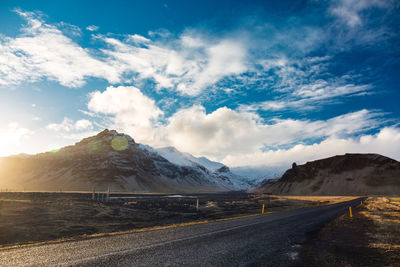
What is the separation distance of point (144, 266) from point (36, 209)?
102 ft

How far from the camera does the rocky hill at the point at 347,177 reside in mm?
127375

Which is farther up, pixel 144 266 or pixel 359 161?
pixel 359 161

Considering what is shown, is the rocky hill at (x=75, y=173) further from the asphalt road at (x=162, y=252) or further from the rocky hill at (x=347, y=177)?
the asphalt road at (x=162, y=252)

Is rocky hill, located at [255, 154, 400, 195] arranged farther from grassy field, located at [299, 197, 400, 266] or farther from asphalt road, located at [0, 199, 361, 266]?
asphalt road, located at [0, 199, 361, 266]

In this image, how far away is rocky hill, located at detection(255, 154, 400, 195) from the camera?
127375mm

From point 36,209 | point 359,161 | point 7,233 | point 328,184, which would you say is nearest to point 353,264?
point 7,233

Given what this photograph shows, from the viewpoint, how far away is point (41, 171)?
557 feet

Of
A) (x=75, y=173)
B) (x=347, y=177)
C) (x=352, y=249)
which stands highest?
(x=347, y=177)

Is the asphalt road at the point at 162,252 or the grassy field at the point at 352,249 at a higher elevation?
the asphalt road at the point at 162,252

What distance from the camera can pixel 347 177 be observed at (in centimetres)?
14312

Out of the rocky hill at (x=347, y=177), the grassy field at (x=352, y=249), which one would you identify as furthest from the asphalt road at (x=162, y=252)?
the rocky hill at (x=347, y=177)

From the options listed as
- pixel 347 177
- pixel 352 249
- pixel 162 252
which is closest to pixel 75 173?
pixel 347 177

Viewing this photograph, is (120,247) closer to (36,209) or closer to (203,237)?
A: (203,237)

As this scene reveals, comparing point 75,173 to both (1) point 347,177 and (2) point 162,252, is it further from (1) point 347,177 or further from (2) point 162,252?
(2) point 162,252
